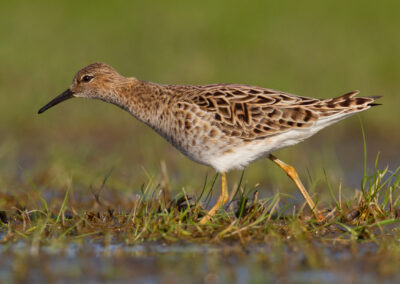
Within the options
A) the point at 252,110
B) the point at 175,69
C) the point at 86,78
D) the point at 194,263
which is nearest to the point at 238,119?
the point at 252,110

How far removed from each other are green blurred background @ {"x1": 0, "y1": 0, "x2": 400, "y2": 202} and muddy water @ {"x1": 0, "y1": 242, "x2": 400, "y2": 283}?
2.90m

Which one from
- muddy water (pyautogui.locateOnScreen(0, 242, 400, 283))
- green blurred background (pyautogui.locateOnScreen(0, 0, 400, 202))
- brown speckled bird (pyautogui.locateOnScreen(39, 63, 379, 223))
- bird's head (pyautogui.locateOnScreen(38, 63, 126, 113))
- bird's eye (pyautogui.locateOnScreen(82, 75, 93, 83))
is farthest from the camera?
green blurred background (pyautogui.locateOnScreen(0, 0, 400, 202))

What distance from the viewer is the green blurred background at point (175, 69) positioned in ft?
39.5

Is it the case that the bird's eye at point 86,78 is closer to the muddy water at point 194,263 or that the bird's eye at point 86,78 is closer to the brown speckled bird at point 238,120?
the brown speckled bird at point 238,120

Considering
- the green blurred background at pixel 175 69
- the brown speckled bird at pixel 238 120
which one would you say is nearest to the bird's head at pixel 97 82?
the brown speckled bird at pixel 238 120

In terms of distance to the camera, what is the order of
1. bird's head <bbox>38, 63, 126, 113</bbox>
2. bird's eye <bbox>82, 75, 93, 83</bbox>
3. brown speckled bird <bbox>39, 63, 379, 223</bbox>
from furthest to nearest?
bird's eye <bbox>82, 75, 93, 83</bbox> < bird's head <bbox>38, 63, 126, 113</bbox> < brown speckled bird <bbox>39, 63, 379, 223</bbox>

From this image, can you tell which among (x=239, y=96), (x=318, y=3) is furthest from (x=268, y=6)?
(x=239, y=96)

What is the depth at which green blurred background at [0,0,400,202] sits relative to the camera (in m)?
12.0

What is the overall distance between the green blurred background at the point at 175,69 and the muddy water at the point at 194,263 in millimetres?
2897

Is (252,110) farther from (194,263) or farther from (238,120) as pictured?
(194,263)

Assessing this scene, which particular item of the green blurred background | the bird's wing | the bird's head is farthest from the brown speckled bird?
the green blurred background

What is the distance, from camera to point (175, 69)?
16.5 m

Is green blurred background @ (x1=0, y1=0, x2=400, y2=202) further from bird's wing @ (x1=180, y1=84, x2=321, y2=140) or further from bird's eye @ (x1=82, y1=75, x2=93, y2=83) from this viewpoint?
bird's wing @ (x1=180, y1=84, x2=321, y2=140)

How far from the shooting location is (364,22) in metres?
19.7
